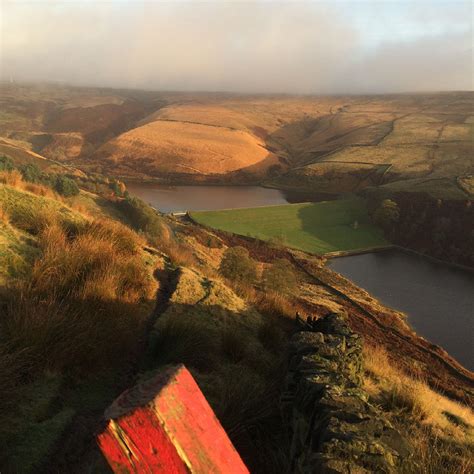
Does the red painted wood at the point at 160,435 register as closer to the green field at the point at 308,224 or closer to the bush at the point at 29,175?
the bush at the point at 29,175

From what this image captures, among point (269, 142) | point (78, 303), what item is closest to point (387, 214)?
point (78, 303)

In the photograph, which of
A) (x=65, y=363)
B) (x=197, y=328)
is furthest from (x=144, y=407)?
(x=197, y=328)

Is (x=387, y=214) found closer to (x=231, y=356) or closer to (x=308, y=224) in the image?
(x=308, y=224)

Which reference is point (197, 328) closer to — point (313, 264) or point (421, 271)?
point (313, 264)

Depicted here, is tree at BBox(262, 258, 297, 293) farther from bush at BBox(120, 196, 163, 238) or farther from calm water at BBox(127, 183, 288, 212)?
calm water at BBox(127, 183, 288, 212)

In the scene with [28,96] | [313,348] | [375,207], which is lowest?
[375,207]

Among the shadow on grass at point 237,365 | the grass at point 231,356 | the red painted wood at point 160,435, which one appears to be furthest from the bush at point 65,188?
the red painted wood at point 160,435

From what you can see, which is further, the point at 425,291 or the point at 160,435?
the point at 425,291
